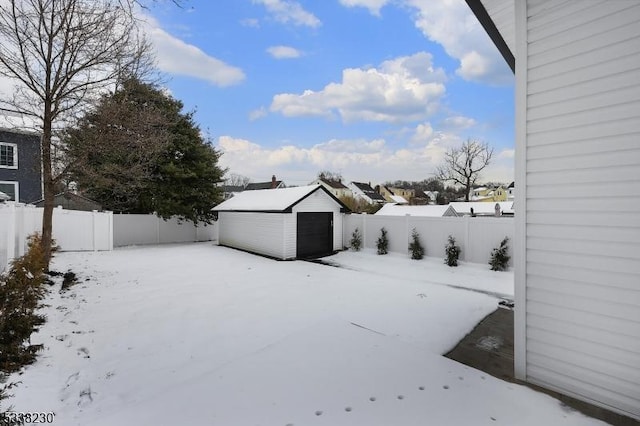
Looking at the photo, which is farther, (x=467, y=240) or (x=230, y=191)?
(x=230, y=191)

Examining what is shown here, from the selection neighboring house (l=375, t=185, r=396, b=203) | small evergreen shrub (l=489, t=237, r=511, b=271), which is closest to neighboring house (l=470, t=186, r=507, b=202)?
neighboring house (l=375, t=185, r=396, b=203)

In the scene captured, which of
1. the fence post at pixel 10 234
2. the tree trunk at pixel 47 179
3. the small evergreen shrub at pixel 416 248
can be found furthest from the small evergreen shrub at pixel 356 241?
the fence post at pixel 10 234

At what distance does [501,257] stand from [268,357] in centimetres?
779

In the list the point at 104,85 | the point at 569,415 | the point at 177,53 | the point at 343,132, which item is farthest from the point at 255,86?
the point at 343,132

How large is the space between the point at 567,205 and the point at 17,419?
15.6 feet

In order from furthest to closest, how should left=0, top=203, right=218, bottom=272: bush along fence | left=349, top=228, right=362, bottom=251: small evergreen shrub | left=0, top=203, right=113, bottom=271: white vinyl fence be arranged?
left=349, top=228, right=362, bottom=251: small evergreen shrub → left=0, top=203, right=113, bottom=271: white vinyl fence → left=0, top=203, right=218, bottom=272: bush along fence

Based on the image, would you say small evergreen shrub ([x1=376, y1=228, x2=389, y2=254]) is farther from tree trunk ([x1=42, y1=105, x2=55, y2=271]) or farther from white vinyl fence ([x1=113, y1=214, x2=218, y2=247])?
white vinyl fence ([x1=113, y1=214, x2=218, y2=247])

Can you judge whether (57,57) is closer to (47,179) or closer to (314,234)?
(47,179)

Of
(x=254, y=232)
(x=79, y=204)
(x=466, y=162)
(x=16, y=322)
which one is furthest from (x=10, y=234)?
(x=466, y=162)

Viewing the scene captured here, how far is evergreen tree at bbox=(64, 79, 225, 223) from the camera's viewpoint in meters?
7.10

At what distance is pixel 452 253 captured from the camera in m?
9.40

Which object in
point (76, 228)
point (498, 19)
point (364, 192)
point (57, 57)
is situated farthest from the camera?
point (364, 192)

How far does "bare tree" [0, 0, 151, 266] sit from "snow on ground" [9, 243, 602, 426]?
12.7ft

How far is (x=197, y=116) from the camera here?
51.9 feet
